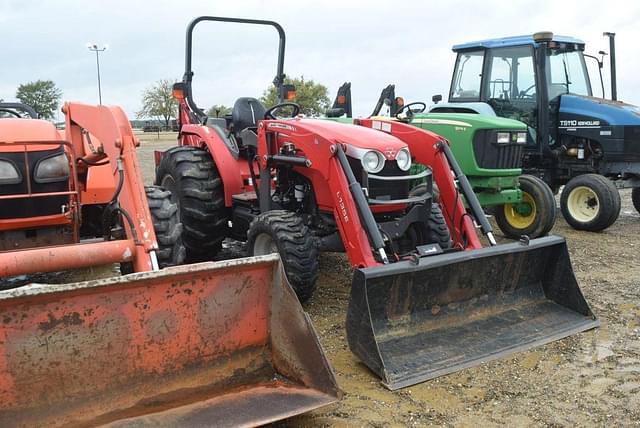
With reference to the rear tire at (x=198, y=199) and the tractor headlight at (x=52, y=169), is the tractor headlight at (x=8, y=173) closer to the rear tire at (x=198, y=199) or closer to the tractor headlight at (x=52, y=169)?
the tractor headlight at (x=52, y=169)

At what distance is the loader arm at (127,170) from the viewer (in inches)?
135

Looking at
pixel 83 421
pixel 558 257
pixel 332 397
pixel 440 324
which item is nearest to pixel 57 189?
pixel 83 421

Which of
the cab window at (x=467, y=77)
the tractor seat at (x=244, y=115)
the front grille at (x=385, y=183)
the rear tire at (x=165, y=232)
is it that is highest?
the cab window at (x=467, y=77)

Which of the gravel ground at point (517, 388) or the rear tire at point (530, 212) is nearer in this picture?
the gravel ground at point (517, 388)

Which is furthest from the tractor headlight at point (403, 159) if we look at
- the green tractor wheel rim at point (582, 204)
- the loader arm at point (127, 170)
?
the green tractor wheel rim at point (582, 204)

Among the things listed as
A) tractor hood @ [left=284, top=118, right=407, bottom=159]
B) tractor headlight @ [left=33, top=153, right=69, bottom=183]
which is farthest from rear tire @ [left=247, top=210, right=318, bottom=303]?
tractor headlight @ [left=33, top=153, right=69, bottom=183]

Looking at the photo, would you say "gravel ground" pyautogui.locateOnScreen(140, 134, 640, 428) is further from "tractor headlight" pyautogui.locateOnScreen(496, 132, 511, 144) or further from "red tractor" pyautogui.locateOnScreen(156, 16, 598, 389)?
"tractor headlight" pyautogui.locateOnScreen(496, 132, 511, 144)

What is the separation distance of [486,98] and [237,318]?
678 centimetres

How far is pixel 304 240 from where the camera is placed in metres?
4.47

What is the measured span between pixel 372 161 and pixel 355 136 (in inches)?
10.6

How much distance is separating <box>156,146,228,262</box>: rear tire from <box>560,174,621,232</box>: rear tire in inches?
187

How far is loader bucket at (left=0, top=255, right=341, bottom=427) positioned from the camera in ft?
8.64

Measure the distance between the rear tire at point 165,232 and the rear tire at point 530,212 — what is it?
452cm

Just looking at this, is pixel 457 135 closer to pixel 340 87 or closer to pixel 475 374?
pixel 340 87
